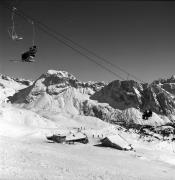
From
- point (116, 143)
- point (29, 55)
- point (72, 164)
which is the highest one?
point (29, 55)

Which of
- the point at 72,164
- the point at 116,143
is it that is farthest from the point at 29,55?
the point at 116,143

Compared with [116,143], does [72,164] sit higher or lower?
lower

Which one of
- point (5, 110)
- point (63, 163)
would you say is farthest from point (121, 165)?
point (5, 110)

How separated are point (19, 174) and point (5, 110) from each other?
7701cm

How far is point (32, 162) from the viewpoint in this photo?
124 ft

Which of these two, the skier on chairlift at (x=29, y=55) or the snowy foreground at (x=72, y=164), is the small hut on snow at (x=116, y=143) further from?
the skier on chairlift at (x=29, y=55)

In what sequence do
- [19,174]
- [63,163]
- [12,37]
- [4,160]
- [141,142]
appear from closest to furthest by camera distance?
1. [12,37]
2. [19,174]
3. [4,160]
4. [63,163]
5. [141,142]

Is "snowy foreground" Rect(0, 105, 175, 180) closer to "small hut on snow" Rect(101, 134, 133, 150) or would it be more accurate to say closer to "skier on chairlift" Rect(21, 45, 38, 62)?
"small hut on snow" Rect(101, 134, 133, 150)

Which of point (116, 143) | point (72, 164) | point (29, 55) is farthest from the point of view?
point (116, 143)

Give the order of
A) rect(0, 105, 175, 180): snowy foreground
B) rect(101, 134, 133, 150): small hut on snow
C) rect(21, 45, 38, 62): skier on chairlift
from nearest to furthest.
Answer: rect(21, 45, 38, 62): skier on chairlift
rect(0, 105, 175, 180): snowy foreground
rect(101, 134, 133, 150): small hut on snow

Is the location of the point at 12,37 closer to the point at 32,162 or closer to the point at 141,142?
the point at 32,162

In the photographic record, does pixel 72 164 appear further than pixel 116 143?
No

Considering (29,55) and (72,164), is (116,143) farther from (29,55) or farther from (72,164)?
(29,55)

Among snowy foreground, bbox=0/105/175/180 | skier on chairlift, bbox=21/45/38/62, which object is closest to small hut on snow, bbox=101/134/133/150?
snowy foreground, bbox=0/105/175/180
